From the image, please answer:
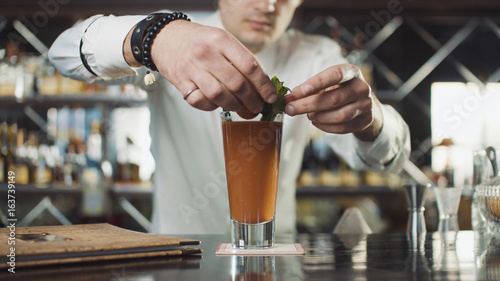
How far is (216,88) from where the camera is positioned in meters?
0.78

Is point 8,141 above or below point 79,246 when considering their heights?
above

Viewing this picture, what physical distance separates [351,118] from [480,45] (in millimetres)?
2542

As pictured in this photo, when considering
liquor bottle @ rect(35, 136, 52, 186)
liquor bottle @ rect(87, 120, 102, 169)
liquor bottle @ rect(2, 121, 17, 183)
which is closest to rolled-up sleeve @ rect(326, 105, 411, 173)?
liquor bottle @ rect(87, 120, 102, 169)

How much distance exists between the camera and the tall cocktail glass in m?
0.80

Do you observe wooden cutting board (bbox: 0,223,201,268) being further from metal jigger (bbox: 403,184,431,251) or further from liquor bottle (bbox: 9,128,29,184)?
liquor bottle (bbox: 9,128,29,184)

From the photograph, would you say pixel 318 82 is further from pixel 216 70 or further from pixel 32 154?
pixel 32 154

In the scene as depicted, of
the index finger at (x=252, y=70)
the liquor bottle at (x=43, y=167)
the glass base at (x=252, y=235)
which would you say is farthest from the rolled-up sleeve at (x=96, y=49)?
the liquor bottle at (x=43, y=167)

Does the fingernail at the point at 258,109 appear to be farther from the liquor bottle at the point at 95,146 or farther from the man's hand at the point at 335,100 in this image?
the liquor bottle at the point at 95,146

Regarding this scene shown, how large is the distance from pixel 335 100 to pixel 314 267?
0.34m

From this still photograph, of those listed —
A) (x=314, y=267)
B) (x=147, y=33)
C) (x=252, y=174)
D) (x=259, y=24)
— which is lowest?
(x=314, y=267)

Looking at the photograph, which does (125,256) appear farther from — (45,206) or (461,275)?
(45,206)

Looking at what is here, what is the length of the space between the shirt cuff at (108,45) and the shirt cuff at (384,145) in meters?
0.63

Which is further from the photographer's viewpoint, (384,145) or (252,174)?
(384,145)

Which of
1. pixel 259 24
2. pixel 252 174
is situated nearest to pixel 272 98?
pixel 252 174
